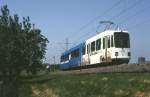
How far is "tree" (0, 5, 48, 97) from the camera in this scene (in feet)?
93.9

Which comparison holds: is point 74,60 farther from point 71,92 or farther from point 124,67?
point 71,92

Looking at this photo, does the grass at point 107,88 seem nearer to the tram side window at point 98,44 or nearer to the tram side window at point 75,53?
the tram side window at point 98,44

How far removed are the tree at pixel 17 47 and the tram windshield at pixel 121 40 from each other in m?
7.01

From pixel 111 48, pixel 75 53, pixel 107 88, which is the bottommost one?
pixel 107 88

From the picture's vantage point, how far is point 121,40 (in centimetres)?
3441

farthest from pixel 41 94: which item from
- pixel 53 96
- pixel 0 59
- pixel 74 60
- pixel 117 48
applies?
pixel 74 60

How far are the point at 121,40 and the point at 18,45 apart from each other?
9.62 m

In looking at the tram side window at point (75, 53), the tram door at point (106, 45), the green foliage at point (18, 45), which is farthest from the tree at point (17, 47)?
the tram side window at point (75, 53)

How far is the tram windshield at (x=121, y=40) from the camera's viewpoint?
34.1m

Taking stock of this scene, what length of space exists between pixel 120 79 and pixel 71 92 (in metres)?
2.42

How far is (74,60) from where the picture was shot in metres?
48.9

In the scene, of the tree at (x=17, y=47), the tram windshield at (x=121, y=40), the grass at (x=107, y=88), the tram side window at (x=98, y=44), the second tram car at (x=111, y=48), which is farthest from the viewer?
the tram side window at (x=98, y=44)

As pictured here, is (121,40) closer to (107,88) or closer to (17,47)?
(17,47)

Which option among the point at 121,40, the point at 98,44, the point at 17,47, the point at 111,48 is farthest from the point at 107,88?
the point at 98,44
